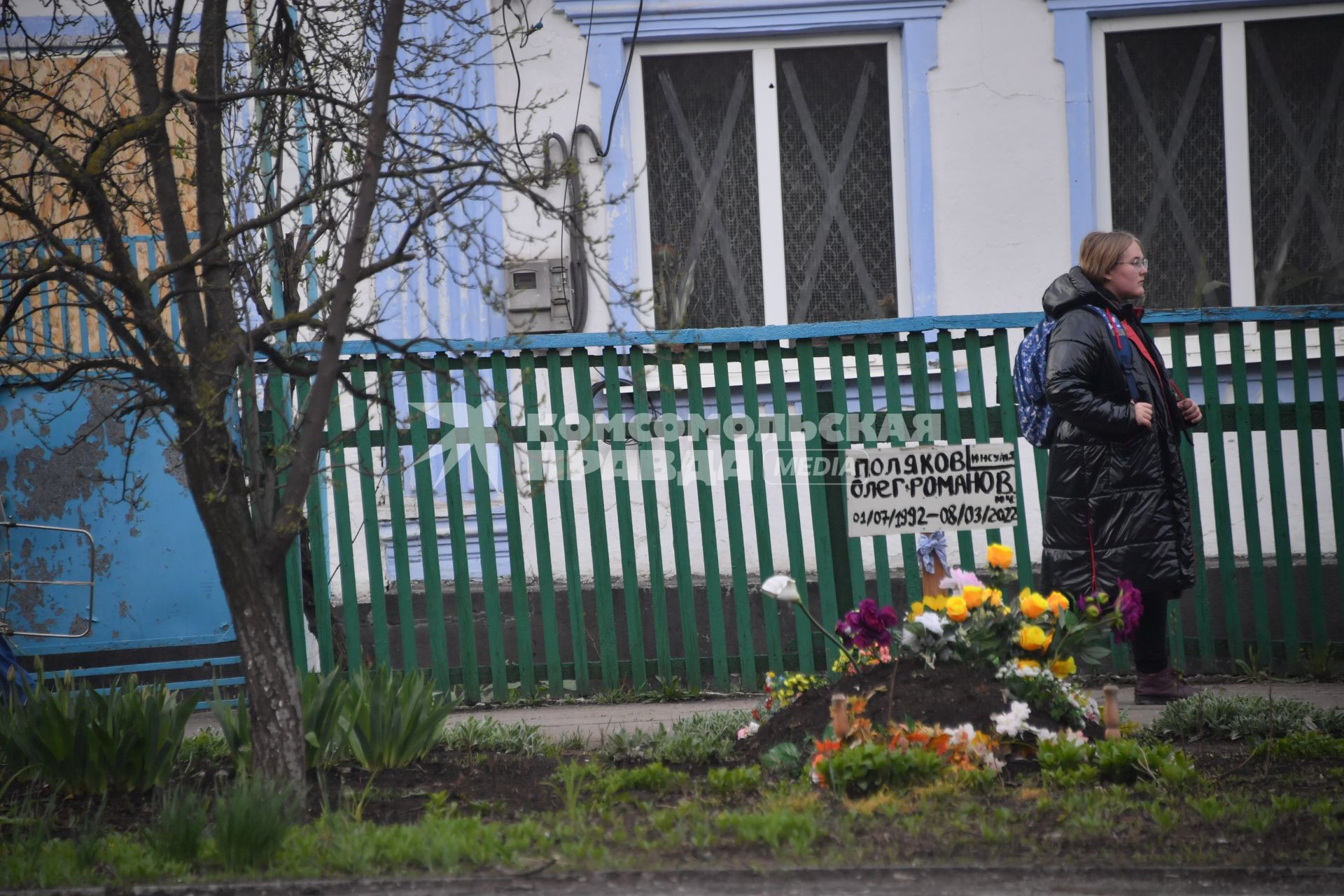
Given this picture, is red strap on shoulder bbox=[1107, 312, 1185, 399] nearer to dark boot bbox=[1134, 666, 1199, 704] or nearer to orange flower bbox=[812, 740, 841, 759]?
dark boot bbox=[1134, 666, 1199, 704]

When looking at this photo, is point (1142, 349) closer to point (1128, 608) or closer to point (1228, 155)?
point (1128, 608)

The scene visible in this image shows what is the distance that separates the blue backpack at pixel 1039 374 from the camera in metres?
5.25

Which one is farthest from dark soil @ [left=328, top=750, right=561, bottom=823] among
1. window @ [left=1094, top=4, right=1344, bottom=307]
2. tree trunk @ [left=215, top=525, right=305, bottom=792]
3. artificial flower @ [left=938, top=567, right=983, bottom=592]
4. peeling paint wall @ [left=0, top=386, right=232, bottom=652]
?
window @ [left=1094, top=4, right=1344, bottom=307]

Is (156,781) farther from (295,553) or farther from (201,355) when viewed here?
(295,553)

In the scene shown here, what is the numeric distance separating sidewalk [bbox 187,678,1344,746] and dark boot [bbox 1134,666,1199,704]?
0.04 m

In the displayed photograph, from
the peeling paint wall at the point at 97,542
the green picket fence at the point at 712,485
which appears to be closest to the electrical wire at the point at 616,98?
the green picket fence at the point at 712,485

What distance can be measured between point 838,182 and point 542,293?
225 centimetres

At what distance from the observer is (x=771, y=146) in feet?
30.2

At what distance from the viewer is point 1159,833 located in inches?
142

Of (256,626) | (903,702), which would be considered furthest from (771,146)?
(256,626)

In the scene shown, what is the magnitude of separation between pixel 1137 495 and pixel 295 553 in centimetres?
381

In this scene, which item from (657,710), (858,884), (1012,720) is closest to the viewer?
(858,884)

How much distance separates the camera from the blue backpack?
5250 millimetres

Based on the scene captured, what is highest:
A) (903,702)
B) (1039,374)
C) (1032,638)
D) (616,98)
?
(616,98)
